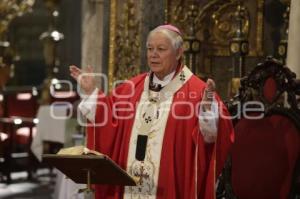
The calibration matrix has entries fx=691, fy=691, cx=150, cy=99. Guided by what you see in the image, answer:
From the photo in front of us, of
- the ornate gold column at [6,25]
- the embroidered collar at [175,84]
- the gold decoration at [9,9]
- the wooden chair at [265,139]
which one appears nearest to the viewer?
the embroidered collar at [175,84]

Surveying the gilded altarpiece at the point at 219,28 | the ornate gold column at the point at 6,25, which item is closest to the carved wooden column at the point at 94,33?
the gilded altarpiece at the point at 219,28

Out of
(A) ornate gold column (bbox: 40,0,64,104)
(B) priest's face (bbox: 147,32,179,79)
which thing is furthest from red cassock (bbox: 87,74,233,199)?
(A) ornate gold column (bbox: 40,0,64,104)

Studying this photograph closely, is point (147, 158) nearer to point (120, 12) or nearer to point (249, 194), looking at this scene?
point (249, 194)

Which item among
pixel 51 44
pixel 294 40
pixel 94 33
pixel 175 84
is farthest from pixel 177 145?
pixel 51 44

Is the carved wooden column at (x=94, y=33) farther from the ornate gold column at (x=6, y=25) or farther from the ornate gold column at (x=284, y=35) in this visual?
the ornate gold column at (x=6, y=25)

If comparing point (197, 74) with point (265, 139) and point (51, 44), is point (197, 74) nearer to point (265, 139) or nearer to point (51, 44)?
point (265, 139)

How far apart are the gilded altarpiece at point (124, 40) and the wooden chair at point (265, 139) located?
1.54 m

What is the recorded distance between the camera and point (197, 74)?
6.79 m

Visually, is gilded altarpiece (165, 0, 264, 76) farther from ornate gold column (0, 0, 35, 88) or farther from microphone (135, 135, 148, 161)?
ornate gold column (0, 0, 35, 88)

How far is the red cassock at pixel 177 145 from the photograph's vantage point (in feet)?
12.0

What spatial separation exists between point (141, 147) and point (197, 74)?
301 cm

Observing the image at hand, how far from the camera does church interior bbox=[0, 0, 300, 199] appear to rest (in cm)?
418

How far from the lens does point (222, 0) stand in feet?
23.1

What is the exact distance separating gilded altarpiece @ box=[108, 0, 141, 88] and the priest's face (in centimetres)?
192
